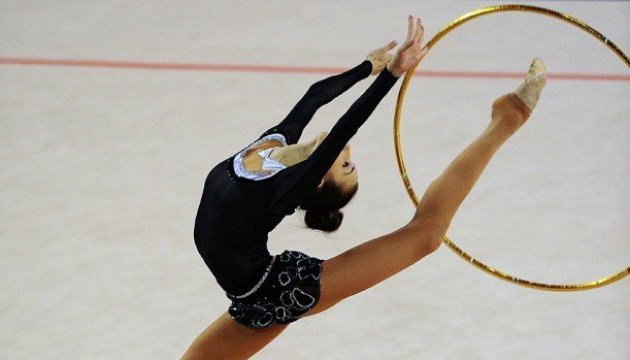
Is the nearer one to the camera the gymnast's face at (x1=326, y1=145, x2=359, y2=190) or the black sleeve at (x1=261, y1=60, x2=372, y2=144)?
the gymnast's face at (x1=326, y1=145, x2=359, y2=190)

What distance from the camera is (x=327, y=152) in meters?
1.92

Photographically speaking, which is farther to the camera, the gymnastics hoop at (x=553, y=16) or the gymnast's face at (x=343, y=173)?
the gymnastics hoop at (x=553, y=16)

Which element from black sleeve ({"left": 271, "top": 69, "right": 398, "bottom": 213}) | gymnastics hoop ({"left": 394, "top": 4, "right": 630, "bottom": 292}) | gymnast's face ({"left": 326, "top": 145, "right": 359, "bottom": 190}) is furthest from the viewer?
gymnastics hoop ({"left": 394, "top": 4, "right": 630, "bottom": 292})

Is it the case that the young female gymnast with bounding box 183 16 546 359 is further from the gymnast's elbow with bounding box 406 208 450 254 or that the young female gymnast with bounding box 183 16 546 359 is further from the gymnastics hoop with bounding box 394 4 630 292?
the gymnastics hoop with bounding box 394 4 630 292

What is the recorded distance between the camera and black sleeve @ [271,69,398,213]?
1910 millimetres

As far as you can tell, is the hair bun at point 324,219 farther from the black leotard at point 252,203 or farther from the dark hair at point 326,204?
the black leotard at point 252,203

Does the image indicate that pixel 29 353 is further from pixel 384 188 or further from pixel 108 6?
pixel 108 6

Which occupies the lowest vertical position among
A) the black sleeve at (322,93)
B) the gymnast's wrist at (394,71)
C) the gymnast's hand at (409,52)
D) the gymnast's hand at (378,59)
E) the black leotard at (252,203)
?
the black leotard at (252,203)

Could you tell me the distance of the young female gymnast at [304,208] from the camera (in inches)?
77.6

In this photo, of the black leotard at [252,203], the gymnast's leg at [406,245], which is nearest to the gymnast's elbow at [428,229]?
the gymnast's leg at [406,245]

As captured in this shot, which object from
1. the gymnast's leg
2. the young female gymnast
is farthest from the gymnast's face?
the gymnast's leg

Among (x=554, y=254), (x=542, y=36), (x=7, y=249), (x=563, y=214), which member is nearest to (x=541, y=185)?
(x=563, y=214)

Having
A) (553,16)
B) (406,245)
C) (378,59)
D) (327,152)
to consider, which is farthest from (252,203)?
(553,16)

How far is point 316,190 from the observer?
2133 millimetres
